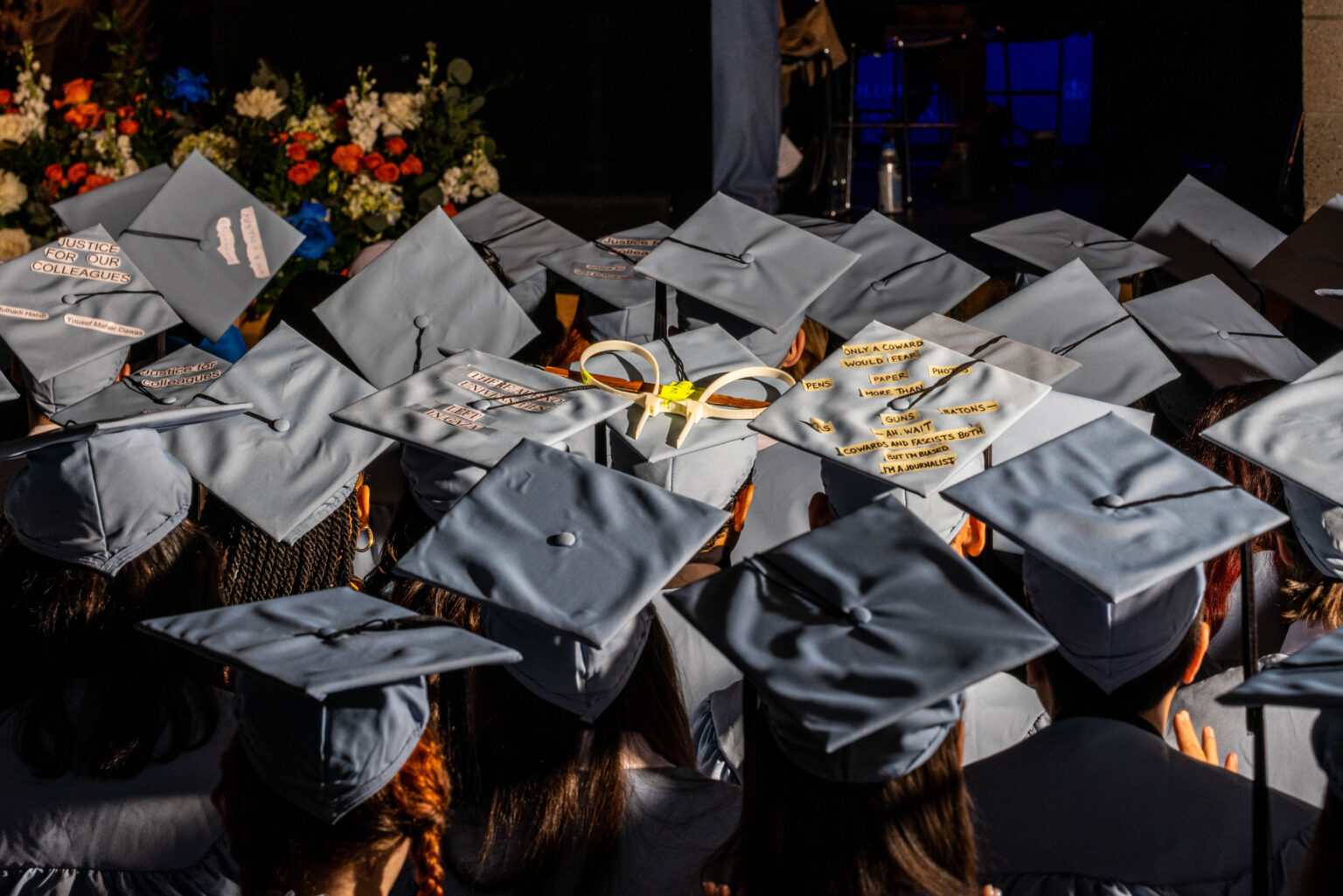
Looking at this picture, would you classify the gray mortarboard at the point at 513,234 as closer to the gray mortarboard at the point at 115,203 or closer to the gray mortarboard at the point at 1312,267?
the gray mortarboard at the point at 115,203

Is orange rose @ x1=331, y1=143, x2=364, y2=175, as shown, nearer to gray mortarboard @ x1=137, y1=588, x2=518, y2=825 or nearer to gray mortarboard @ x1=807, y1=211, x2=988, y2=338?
gray mortarboard @ x1=807, y1=211, x2=988, y2=338

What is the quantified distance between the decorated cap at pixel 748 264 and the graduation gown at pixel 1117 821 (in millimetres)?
1498

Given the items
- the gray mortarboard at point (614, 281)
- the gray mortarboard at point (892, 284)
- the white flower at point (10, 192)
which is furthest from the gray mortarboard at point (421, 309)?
the white flower at point (10, 192)

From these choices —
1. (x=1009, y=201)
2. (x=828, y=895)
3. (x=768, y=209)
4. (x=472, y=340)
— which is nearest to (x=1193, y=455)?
(x=828, y=895)

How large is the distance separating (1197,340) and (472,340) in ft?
5.58

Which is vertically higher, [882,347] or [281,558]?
[882,347]

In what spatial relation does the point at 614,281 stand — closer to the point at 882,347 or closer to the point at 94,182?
the point at 882,347

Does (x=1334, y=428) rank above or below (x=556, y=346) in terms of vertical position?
above

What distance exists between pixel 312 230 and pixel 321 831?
3.26 metres

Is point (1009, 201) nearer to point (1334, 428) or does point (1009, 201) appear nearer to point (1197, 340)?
point (1197, 340)

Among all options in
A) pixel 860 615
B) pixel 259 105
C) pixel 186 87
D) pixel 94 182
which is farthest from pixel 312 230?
pixel 860 615

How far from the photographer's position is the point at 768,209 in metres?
5.36

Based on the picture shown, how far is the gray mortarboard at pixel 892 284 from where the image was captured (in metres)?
2.91

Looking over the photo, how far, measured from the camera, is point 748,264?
287 cm
